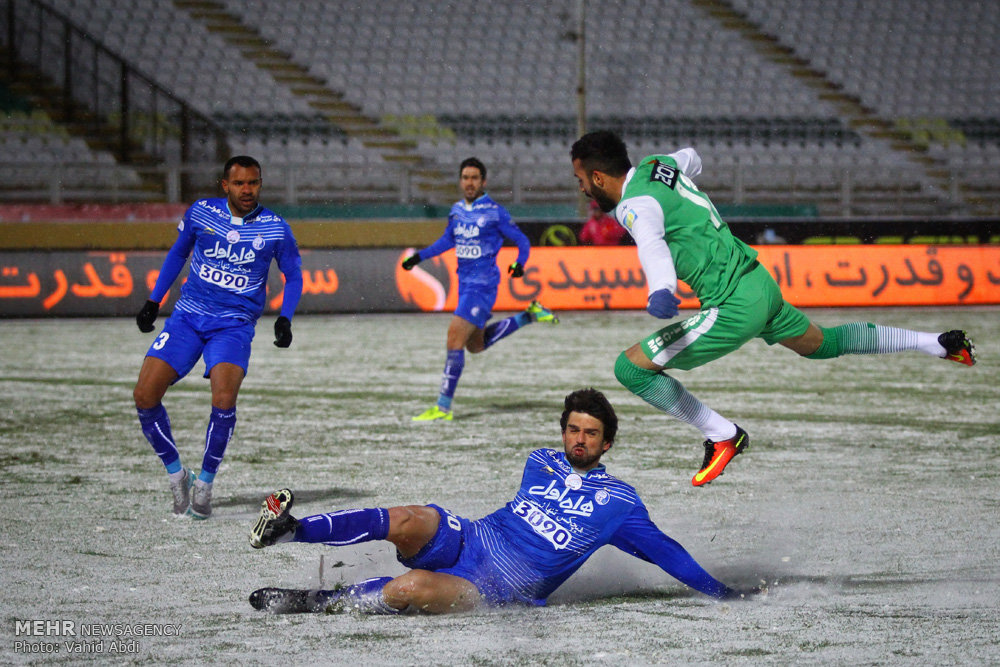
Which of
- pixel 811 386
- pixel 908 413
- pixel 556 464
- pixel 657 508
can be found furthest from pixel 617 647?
pixel 811 386

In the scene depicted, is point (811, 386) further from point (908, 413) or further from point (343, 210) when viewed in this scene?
point (343, 210)

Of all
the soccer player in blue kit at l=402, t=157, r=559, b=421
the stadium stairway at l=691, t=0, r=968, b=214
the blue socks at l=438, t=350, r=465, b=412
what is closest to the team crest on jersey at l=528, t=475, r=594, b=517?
the blue socks at l=438, t=350, r=465, b=412

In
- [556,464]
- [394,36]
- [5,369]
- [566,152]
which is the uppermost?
[394,36]

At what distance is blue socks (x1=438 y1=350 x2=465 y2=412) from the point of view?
1017 cm

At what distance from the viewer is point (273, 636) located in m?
4.39

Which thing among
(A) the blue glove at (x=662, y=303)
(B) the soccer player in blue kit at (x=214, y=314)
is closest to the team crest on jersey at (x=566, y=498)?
(A) the blue glove at (x=662, y=303)

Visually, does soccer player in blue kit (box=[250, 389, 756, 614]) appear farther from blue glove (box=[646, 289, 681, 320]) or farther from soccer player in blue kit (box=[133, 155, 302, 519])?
soccer player in blue kit (box=[133, 155, 302, 519])

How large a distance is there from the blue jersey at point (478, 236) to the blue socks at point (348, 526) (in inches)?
244

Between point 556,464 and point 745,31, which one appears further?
point 745,31

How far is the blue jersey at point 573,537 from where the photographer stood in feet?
15.6

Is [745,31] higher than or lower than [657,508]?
higher

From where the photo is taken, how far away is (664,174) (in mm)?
5809

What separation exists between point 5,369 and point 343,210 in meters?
9.37

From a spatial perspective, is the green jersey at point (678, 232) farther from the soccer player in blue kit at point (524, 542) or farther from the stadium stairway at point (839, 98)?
the stadium stairway at point (839, 98)
